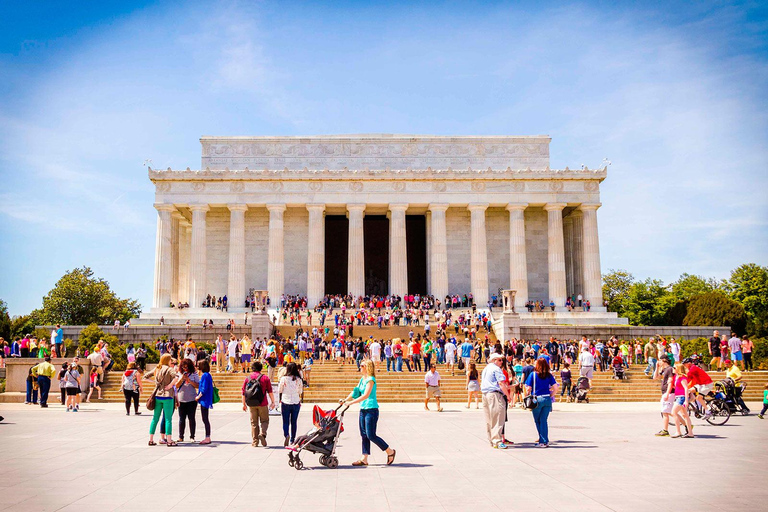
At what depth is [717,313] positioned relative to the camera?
47625 millimetres

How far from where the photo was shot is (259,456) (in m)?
12.8

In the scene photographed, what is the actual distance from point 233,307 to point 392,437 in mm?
39069

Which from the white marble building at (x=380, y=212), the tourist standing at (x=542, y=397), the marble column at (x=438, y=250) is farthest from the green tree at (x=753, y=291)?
the tourist standing at (x=542, y=397)

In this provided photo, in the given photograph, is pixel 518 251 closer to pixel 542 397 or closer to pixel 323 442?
pixel 542 397

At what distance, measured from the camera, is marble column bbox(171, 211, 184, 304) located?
54531 millimetres

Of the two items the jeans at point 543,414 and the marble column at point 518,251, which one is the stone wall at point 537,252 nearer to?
the marble column at point 518,251

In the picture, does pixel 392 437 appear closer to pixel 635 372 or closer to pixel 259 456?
pixel 259 456

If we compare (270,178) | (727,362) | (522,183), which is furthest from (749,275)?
(270,178)

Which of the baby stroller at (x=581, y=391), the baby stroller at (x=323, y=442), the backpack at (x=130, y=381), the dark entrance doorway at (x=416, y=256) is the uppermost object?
the dark entrance doorway at (x=416, y=256)

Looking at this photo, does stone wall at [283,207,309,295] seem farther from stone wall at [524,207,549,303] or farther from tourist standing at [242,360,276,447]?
tourist standing at [242,360,276,447]

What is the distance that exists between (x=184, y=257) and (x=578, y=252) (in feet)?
111

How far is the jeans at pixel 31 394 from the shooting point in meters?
25.2

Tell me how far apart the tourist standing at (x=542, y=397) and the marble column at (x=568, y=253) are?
148 feet

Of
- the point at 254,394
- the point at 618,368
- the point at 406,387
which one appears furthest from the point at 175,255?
the point at 254,394
